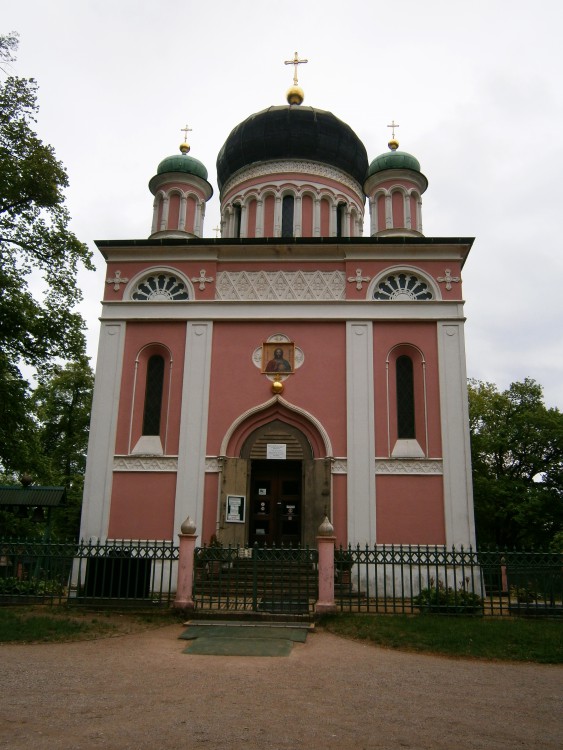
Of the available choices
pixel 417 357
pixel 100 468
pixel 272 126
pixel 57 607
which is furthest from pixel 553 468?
pixel 57 607

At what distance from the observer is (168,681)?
6.23m

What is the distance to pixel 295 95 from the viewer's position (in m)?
20.4

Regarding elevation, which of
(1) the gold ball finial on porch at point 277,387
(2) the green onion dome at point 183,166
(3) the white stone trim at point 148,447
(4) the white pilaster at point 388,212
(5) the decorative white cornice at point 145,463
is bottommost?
(5) the decorative white cornice at point 145,463

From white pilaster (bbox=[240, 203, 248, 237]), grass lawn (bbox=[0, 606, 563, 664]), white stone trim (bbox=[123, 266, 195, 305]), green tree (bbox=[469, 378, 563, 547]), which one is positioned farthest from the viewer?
green tree (bbox=[469, 378, 563, 547])

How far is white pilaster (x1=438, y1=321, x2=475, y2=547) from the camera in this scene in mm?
13539

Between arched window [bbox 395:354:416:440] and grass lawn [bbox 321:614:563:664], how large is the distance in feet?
17.7

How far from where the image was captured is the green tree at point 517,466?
86.5ft

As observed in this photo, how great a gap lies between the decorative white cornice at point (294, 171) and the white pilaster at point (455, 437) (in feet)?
23.0

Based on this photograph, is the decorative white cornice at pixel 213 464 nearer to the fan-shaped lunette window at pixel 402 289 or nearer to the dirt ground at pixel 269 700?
the fan-shaped lunette window at pixel 402 289

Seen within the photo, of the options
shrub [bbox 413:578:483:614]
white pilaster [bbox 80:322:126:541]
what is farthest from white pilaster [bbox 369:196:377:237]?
shrub [bbox 413:578:483:614]

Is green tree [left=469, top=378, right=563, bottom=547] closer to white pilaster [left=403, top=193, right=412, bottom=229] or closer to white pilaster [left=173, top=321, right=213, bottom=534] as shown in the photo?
white pilaster [left=403, top=193, right=412, bottom=229]

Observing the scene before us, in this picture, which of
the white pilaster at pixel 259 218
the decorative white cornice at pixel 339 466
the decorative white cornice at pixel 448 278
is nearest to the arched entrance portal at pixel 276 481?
the decorative white cornice at pixel 339 466

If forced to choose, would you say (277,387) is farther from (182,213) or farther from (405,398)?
(182,213)

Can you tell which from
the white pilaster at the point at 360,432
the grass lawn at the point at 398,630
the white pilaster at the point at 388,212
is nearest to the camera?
the grass lawn at the point at 398,630
